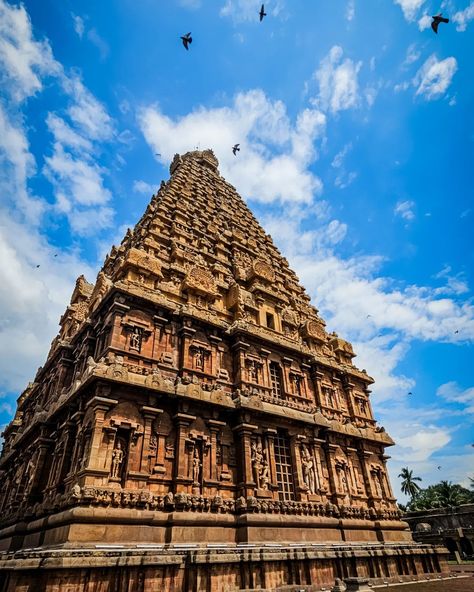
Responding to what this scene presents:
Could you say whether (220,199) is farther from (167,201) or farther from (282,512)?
(282,512)

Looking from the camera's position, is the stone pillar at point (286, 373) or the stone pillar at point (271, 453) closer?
the stone pillar at point (271, 453)

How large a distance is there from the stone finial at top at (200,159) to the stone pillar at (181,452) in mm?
36147

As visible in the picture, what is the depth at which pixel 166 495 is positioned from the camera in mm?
14531

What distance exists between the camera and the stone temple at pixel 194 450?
489 inches

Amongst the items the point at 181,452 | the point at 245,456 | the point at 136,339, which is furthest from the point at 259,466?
the point at 136,339

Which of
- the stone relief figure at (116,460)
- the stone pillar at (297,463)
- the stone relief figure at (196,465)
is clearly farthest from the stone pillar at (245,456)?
the stone relief figure at (116,460)

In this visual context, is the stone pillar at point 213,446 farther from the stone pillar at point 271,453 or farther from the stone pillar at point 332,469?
the stone pillar at point 332,469

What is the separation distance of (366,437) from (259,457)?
32.5ft

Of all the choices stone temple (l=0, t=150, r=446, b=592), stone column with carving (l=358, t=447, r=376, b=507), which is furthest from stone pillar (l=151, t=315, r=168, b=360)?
stone column with carving (l=358, t=447, r=376, b=507)

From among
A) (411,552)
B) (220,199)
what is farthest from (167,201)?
(411,552)

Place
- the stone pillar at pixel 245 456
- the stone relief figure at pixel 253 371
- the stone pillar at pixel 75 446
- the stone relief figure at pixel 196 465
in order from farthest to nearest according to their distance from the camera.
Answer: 1. the stone relief figure at pixel 253 371
2. the stone pillar at pixel 245 456
3. the stone relief figure at pixel 196 465
4. the stone pillar at pixel 75 446

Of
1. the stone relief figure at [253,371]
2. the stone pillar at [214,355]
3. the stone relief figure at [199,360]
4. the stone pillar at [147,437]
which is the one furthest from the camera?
the stone relief figure at [253,371]

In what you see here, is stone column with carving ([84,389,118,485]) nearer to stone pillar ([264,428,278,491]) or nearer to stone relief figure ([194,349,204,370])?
stone relief figure ([194,349,204,370])

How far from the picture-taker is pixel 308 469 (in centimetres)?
1972
